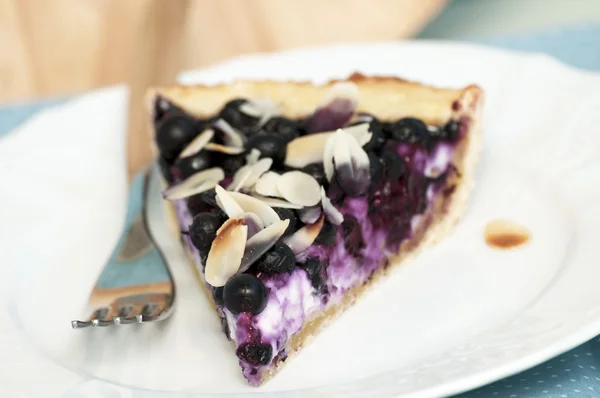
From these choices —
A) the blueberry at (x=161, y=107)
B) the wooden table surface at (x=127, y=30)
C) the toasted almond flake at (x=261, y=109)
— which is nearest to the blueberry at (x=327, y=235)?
the toasted almond flake at (x=261, y=109)

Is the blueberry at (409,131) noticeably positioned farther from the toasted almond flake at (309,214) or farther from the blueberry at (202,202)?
the blueberry at (202,202)

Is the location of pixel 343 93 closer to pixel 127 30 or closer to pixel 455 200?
pixel 455 200

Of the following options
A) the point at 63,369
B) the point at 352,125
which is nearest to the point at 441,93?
the point at 352,125

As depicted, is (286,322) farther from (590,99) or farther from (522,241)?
(590,99)

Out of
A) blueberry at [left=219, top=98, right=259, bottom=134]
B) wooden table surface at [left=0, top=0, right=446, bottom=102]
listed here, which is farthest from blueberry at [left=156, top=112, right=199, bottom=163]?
wooden table surface at [left=0, top=0, right=446, bottom=102]

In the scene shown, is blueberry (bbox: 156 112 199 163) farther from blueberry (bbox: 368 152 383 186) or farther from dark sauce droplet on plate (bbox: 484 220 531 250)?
dark sauce droplet on plate (bbox: 484 220 531 250)
